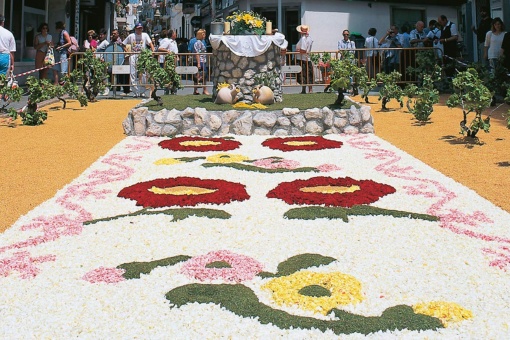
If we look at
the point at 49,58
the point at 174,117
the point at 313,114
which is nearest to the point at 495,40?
the point at 313,114

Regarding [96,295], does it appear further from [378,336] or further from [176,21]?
[176,21]

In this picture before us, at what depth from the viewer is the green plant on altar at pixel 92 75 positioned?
17953 millimetres

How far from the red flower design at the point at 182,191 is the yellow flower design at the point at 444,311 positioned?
11.1ft

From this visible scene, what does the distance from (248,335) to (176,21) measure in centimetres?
6840

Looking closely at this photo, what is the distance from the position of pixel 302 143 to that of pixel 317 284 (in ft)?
23.0

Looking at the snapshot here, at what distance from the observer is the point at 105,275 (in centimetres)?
475

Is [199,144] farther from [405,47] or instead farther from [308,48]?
[405,47]

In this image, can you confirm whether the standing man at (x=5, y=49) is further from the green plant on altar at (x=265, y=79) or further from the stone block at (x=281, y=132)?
the stone block at (x=281, y=132)

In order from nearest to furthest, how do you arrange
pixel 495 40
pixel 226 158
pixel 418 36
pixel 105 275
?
pixel 105 275
pixel 226 158
pixel 495 40
pixel 418 36

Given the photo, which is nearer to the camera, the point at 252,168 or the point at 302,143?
the point at 252,168

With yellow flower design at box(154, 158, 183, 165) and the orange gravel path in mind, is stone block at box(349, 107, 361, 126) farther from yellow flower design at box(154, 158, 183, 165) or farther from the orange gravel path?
yellow flower design at box(154, 158, 183, 165)

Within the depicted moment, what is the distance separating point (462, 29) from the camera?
26891 mm

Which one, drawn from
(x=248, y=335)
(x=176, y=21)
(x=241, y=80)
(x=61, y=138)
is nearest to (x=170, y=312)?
(x=248, y=335)

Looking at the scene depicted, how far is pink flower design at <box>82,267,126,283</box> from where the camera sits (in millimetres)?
4645
